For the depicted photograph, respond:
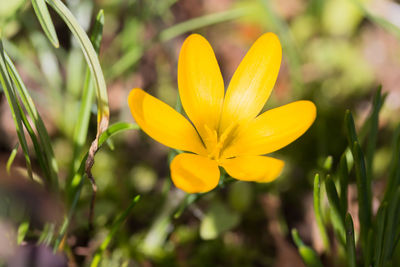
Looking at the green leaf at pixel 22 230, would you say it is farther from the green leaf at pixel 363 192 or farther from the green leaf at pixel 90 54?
the green leaf at pixel 363 192

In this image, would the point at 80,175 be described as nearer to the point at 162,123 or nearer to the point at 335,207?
the point at 162,123

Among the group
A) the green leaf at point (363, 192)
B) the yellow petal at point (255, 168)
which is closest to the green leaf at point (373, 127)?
the green leaf at point (363, 192)

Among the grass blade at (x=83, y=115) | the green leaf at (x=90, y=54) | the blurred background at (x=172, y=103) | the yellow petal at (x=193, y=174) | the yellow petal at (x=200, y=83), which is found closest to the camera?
the yellow petal at (x=193, y=174)

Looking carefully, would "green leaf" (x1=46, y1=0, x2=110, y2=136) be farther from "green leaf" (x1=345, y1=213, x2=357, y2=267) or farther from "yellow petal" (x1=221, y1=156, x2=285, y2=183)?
"green leaf" (x1=345, y1=213, x2=357, y2=267)

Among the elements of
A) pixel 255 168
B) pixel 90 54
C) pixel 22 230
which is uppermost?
pixel 90 54

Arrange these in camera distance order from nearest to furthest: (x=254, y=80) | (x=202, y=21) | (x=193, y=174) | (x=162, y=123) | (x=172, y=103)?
(x=193, y=174)
(x=162, y=123)
(x=254, y=80)
(x=202, y=21)
(x=172, y=103)

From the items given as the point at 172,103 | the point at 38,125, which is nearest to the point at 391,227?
the point at 38,125

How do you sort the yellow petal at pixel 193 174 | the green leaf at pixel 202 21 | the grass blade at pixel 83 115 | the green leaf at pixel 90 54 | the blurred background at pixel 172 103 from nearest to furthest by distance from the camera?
the yellow petal at pixel 193 174
the green leaf at pixel 90 54
the grass blade at pixel 83 115
the blurred background at pixel 172 103
the green leaf at pixel 202 21
